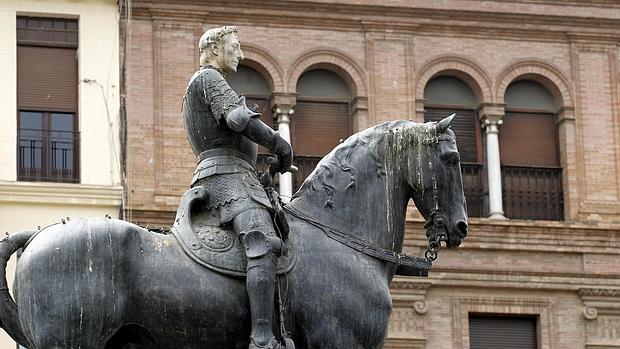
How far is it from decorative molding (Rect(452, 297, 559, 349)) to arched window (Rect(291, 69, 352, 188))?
4017 mm

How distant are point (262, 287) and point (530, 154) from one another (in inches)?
1160

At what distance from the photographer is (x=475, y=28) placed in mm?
41812

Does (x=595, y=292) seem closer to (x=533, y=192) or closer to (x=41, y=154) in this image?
(x=533, y=192)

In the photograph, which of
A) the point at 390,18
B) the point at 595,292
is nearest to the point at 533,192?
the point at 595,292

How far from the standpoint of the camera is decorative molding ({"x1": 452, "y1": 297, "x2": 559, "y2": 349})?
1577 inches

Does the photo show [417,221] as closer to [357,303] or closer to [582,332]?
[582,332]

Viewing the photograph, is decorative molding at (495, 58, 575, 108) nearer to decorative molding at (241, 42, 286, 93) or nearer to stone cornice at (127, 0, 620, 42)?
stone cornice at (127, 0, 620, 42)

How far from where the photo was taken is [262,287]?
41.4 feet

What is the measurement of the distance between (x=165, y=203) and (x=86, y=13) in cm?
403

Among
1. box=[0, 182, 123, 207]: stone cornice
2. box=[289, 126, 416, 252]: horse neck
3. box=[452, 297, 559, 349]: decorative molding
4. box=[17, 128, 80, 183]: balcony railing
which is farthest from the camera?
box=[452, 297, 559, 349]: decorative molding

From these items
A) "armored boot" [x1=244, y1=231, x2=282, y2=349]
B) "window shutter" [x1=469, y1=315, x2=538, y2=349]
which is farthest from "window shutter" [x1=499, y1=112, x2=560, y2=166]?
"armored boot" [x1=244, y1=231, x2=282, y2=349]

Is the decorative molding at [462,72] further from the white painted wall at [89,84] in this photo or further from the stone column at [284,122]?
the white painted wall at [89,84]

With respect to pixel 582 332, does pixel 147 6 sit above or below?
above

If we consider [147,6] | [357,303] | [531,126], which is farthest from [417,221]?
[357,303]
